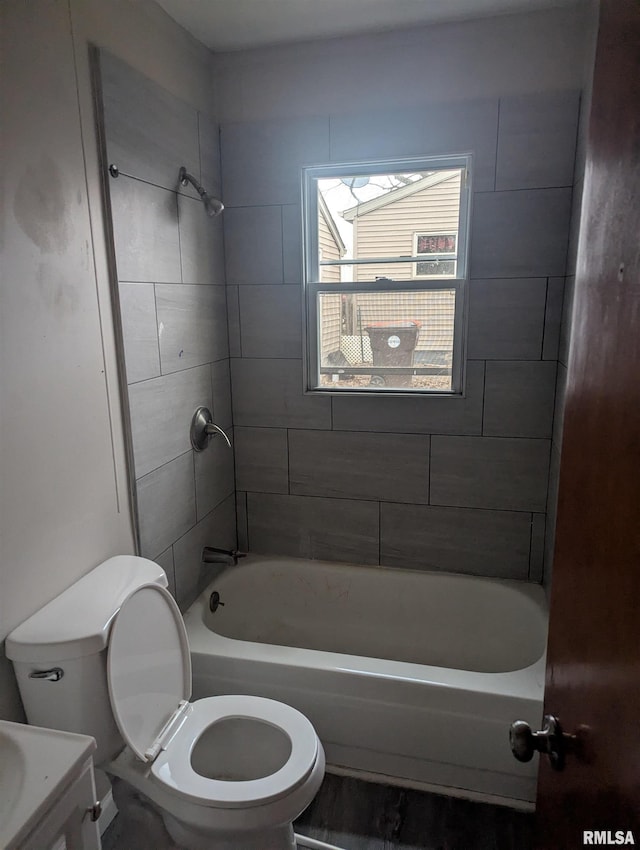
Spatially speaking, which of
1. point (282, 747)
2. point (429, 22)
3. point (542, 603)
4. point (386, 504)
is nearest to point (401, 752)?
point (282, 747)

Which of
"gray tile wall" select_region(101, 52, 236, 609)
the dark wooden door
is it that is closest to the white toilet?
"gray tile wall" select_region(101, 52, 236, 609)

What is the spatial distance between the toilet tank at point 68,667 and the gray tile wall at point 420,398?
1.27m

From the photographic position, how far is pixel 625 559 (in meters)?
0.56

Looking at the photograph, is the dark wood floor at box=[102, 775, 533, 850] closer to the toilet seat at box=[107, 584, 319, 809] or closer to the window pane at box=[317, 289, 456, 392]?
the toilet seat at box=[107, 584, 319, 809]

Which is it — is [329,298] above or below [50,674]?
above

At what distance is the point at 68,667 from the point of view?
137cm

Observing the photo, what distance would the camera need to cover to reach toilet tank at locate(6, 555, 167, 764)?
1355 mm

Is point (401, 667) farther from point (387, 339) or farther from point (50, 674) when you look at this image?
point (387, 339)

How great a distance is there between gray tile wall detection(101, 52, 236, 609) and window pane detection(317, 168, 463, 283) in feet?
1.64

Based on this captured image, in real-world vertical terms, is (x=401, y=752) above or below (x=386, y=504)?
below

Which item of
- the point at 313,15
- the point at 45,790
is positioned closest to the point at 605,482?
the point at 45,790

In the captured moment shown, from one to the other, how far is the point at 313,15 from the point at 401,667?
7.62 ft

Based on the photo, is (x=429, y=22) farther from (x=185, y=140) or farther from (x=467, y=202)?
(x=185, y=140)

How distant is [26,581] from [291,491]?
138 centimetres
